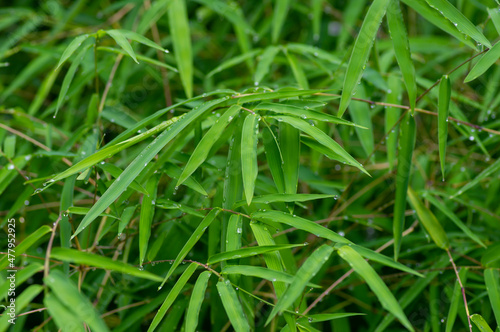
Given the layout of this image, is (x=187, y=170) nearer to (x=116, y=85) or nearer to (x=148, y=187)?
(x=148, y=187)

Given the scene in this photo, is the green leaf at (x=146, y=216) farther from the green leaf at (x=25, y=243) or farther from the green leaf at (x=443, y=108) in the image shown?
the green leaf at (x=443, y=108)

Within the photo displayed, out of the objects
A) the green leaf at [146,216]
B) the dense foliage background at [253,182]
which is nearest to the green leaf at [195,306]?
the dense foliage background at [253,182]

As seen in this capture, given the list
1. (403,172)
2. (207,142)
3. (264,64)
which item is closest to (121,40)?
(207,142)

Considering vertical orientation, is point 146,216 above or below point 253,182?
below

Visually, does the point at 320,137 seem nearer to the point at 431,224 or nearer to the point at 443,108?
the point at 443,108

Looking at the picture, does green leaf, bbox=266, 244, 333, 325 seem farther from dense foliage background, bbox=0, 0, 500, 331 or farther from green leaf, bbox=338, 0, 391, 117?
green leaf, bbox=338, 0, 391, 117

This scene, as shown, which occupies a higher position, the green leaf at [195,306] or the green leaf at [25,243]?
the green leaf at [25,243]

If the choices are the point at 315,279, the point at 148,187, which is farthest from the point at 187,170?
the point at 315,279
